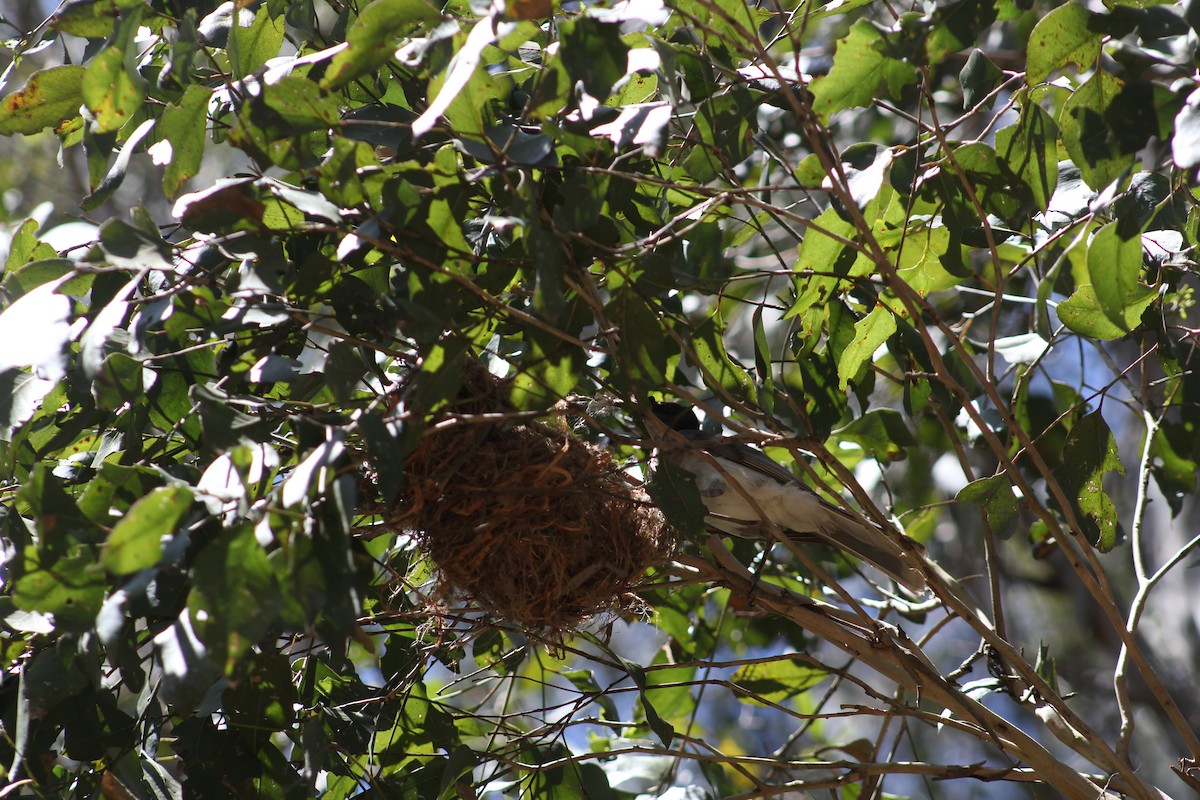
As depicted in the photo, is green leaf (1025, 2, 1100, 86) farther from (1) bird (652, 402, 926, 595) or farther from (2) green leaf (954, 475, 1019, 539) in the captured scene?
(1) bird (652, 402, 926, 595)

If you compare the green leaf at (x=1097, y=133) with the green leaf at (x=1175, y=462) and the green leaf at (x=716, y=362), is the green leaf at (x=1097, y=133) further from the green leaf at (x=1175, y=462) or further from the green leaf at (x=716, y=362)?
the green leaf at (x=1175, y=462)

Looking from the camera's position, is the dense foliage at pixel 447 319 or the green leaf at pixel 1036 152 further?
the green leaf at pixel 1036 152

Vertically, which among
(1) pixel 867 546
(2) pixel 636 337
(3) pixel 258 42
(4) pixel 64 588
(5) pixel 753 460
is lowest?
(4) pixel 64 588

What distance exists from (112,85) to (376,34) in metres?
0.48

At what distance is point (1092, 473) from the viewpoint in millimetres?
2555

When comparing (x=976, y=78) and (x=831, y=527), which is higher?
(x=976, y=78)

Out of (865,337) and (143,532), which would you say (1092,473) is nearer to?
(865,337)

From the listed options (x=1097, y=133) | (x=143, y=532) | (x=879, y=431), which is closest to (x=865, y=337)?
(x=1097, y=133)

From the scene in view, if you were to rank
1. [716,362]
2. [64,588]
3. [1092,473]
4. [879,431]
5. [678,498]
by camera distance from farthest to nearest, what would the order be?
[879,431]
[1092,473]
[716,362]
[678,498]
[64,588]

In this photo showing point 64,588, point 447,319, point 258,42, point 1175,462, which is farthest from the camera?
point 1175,462

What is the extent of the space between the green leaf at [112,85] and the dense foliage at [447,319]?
13mm

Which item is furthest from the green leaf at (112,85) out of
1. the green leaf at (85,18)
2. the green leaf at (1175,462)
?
the green leaf at (1175,462)

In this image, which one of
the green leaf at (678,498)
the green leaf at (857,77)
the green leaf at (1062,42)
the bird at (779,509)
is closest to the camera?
the green leaf at (1062,42)

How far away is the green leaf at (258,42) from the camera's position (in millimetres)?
A: 2077
